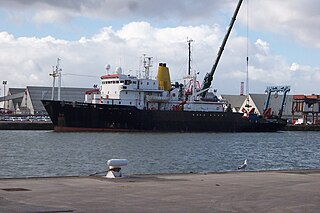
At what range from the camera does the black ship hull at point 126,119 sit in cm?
6294

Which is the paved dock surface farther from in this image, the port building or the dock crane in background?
the port building

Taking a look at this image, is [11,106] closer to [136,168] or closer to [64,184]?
[136,168]

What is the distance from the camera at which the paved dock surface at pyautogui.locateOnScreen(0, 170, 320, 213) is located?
9914 mm

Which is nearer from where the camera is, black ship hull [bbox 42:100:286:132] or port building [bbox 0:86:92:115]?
black ship hull [bbox 42:100:286:132]

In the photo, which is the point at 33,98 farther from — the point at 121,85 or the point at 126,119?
the point at 126,119

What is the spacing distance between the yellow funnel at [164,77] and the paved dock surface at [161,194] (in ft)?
180

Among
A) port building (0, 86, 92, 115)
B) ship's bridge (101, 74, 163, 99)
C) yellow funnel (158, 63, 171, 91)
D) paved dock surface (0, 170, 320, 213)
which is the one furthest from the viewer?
port building (0, 86, 92, 115)

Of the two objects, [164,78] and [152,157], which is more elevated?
[164,78]

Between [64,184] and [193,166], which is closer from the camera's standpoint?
[64,184]

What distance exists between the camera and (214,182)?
14445mm

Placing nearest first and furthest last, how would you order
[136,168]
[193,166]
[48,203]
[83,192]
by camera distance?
[48,203] < [83,192] < [136,168] < [193,166]

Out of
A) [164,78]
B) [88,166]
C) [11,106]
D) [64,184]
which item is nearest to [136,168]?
[88,166]

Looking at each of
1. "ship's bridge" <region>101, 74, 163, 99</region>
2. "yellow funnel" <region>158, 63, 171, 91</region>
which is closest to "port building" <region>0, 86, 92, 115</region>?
"yellow funnel" <region>158, 63, 171, 91</region>

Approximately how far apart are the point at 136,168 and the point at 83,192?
46.8 ft
